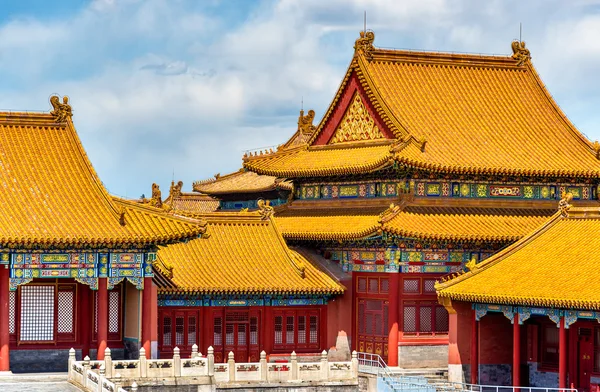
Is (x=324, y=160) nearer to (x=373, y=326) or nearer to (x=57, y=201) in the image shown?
(x=373, y=326)

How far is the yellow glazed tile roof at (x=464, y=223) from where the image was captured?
6412 centimetres

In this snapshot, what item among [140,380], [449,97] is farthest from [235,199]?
[140,380]

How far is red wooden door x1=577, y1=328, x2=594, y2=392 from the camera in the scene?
2275 inches

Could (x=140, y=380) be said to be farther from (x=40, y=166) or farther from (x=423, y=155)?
(x=423, y=155)

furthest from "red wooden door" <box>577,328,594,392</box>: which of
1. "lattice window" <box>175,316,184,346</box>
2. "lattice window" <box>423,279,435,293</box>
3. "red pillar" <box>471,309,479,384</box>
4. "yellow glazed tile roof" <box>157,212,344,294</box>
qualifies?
"lattice window" <box>175,316,184,346</box>

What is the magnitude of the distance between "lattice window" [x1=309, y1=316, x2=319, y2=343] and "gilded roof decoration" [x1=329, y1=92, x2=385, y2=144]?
27.5 feet

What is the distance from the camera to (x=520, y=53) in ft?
245

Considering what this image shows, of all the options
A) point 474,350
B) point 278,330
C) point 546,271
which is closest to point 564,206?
point 546,271

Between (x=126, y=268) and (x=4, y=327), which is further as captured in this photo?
(x=126, y=268)

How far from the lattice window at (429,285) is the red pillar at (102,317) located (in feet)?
43.6

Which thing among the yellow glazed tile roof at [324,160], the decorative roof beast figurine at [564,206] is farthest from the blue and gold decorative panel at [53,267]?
the decorative roof beast figurine at [564,206]

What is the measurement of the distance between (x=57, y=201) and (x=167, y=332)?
7.32 meters

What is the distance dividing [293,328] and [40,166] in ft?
40.3

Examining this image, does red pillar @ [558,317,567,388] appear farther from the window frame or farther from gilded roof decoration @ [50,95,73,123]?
gilded roof decoration @ [50,95,73,123]
